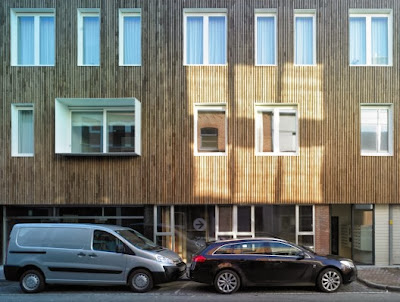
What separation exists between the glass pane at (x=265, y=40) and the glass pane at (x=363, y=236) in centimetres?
599

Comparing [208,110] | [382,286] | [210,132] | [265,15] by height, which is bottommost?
[382,286]

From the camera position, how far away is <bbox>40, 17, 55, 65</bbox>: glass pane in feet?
46.6

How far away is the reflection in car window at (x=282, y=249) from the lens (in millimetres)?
10430

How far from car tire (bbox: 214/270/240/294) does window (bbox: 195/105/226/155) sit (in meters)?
4.75

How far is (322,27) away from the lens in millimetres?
13898

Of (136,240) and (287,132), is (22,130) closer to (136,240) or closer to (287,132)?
(136,240)

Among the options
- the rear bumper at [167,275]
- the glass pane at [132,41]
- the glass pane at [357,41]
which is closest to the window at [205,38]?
the glass pane at [132,41]

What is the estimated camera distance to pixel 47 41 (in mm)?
14281

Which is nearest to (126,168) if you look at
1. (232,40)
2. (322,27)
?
(232,40)

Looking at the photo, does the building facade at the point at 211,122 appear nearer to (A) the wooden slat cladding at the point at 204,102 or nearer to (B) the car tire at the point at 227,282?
(A) the wooden slat cladding at the point at 204,102

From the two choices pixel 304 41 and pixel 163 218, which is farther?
pixel 304 41

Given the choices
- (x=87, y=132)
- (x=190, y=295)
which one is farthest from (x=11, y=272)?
(x=87, y=132)

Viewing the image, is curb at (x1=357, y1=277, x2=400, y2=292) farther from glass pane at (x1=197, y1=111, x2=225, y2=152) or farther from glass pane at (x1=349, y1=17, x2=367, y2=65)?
glass pane at (x1=349, y1=17, x2=367, y2=65)

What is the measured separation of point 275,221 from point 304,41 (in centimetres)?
629
